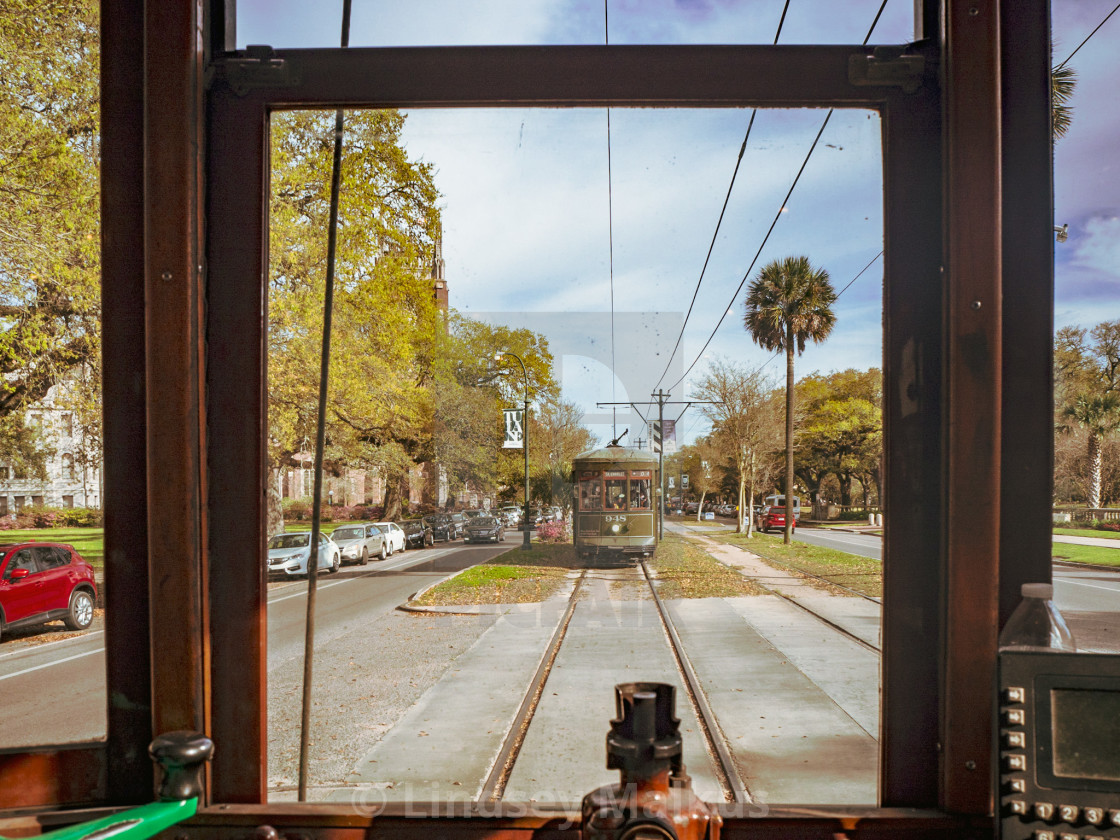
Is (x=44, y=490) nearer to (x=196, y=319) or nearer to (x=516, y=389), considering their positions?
(x=516, y=389)

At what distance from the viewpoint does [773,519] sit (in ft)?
94.3

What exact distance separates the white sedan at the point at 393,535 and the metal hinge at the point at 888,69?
18.4m

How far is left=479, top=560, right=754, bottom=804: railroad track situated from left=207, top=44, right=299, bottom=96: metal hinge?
269 centimetres

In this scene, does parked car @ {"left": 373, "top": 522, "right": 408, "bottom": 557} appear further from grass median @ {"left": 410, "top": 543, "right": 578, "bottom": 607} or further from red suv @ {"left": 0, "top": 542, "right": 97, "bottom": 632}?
red suv @ {"left": 0, "top": 542, "right": 97, "bottom": 632}

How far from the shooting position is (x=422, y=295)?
247cm

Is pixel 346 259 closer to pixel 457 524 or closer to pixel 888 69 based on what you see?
pixel 888 69

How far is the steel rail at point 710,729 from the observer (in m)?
3.59

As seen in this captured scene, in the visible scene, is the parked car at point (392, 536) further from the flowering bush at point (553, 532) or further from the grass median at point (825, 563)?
the grass median at point (825, 563)

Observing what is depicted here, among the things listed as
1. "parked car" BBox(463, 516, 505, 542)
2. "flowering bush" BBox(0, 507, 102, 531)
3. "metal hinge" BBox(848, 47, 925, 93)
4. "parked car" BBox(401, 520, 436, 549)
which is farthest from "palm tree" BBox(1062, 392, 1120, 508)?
"parked car" BBox(463, 516, 505, 542)

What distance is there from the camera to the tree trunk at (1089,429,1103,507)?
6.16 ft

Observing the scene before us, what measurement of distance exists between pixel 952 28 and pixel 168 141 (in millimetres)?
1417

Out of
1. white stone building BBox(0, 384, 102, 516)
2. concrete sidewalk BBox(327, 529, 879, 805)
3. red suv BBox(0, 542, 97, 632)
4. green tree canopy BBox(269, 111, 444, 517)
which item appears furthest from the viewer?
red suv BBox(0, 542, 97, 632)

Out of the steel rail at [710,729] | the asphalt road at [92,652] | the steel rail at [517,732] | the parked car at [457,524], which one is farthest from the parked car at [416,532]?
the steel rail at [710,729]

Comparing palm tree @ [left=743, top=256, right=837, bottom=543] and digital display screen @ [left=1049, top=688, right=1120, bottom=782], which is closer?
digital display screen @ [left=1049, top=688, right=1120, bottom=782]
